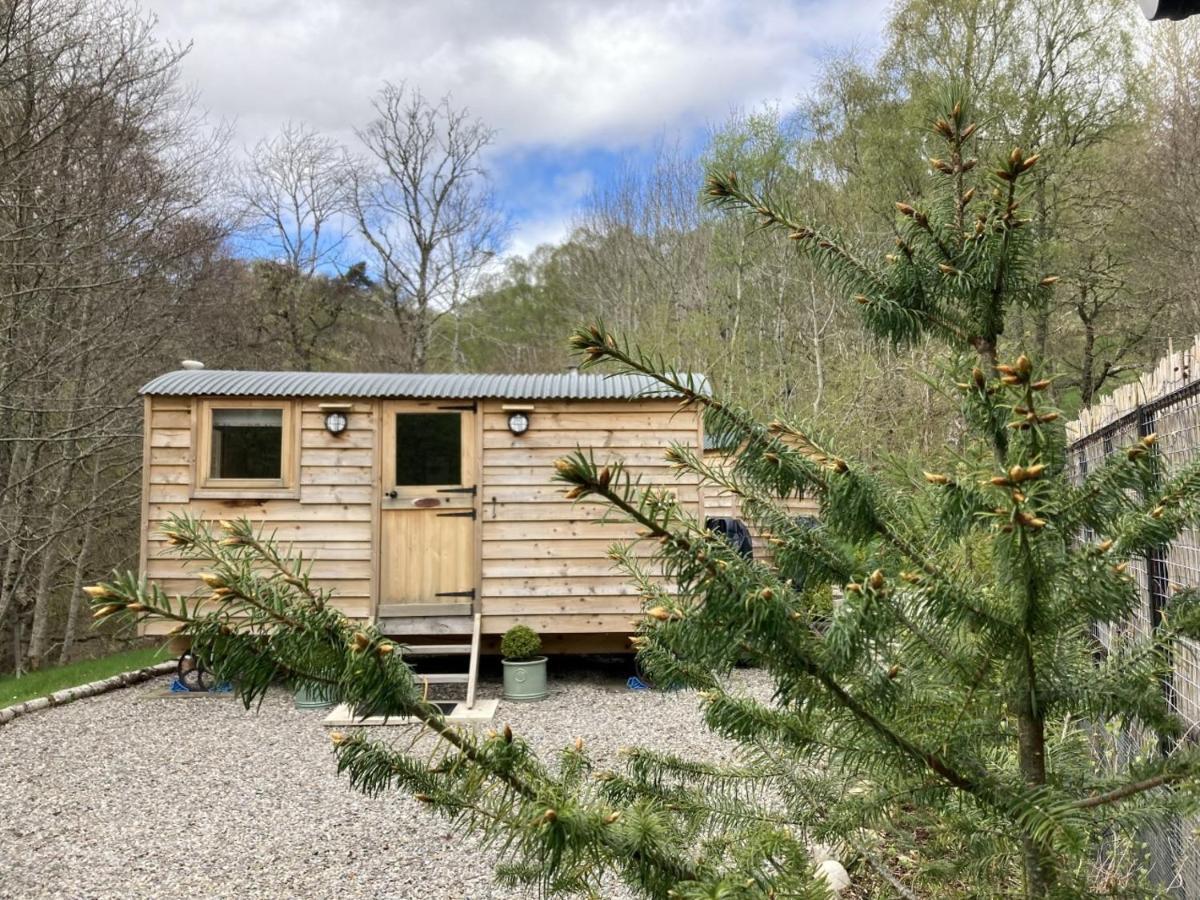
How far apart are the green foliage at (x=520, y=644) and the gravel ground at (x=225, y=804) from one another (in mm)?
408

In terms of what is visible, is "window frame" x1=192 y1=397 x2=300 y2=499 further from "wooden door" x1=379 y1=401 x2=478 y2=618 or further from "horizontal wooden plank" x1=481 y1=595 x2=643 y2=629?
"horizontal wooden plank" x1=481 y1=595 x2=643 y2=629

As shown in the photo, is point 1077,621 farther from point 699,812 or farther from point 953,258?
point 699,812

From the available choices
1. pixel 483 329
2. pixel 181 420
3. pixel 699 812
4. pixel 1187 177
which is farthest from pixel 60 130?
pixel 1187 177

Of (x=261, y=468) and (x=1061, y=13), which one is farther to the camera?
(x=1061, y=13)

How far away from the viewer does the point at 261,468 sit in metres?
6.77

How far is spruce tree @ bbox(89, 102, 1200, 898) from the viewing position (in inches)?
31.4

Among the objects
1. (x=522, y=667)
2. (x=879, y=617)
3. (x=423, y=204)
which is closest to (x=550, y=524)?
(x=522, y=667)

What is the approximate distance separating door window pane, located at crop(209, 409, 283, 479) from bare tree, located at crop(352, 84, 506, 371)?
35.8 ft

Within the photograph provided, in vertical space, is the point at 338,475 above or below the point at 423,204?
below

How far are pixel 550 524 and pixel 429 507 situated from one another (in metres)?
1.07

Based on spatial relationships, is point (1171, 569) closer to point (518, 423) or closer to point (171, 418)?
point (518, 423)

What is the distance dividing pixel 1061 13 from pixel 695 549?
17064 millimetres

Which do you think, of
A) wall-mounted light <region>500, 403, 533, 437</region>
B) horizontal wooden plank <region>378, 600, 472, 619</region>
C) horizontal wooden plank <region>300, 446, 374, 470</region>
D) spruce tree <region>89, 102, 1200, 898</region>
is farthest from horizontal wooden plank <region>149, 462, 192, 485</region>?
spruce tree <region>89, 102, 1200, 898</region>

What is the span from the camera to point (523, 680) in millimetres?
6527
